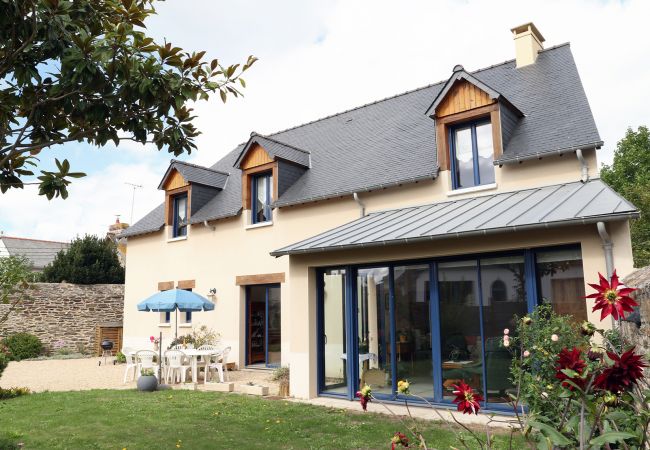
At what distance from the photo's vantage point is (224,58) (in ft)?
19.7

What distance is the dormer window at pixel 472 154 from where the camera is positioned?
38.8 ft

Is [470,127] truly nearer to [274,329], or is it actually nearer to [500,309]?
[500,309]

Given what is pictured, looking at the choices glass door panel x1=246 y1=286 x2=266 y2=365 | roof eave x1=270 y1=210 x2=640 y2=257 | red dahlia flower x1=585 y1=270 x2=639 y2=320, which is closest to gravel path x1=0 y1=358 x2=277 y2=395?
glass door panel x1=246 y1=286 x2=266 y2=365

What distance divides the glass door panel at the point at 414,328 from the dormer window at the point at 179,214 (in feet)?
37.3

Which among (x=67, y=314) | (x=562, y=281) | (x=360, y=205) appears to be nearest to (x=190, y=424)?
(x=562, y=281)

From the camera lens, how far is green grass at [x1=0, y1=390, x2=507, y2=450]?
7.31 meters

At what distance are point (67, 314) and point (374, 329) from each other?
1856 centimetres

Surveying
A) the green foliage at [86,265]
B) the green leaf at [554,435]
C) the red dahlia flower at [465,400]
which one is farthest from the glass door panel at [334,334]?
the green foliage at [86,265]

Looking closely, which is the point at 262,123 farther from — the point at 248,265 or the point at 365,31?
the point at 365,31

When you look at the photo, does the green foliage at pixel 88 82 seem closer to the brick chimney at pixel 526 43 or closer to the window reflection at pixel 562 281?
the window reflection at pixel 562 281

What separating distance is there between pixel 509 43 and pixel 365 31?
5.27m

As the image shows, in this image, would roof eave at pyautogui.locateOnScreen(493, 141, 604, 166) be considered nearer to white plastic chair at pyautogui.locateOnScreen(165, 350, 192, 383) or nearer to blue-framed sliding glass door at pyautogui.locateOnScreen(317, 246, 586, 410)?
blue-framed sliding glass door at pyautogui.locateOnScreen(317, 246, 586, 410)

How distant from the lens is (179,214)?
19625 millimetres

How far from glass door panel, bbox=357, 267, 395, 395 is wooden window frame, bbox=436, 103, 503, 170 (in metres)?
3.55
